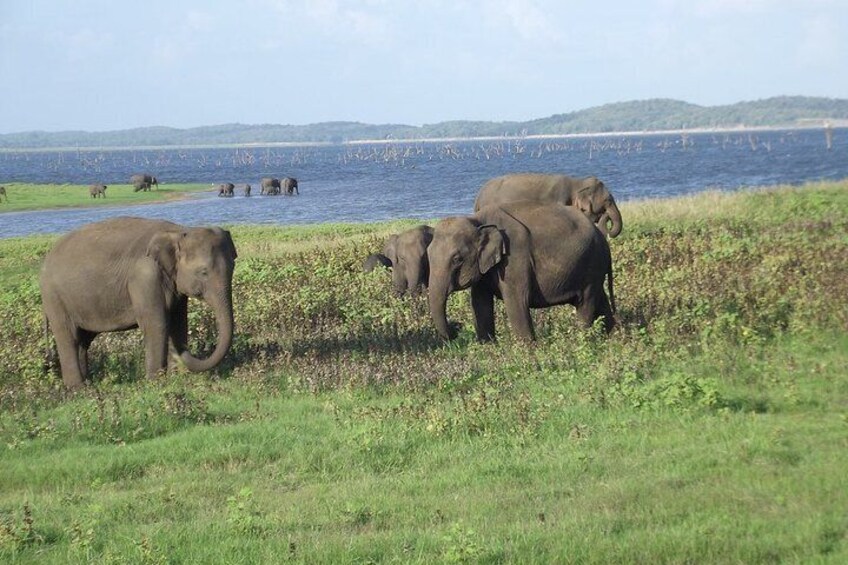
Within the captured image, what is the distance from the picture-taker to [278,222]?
186 ft

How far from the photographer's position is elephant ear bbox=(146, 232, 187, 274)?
1362cm

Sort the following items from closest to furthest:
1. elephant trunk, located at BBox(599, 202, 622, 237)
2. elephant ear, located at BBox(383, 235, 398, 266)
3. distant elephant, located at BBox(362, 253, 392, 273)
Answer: elephant ear, located at BBox(383, 235, 398, 266), distant elephant, located at BBox(362, 253, 392, 273), elephant trunk, located at BBox(599, 202, 622, 237)

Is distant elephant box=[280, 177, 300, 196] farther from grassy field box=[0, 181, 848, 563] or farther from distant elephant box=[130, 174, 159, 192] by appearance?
grassy field box=[0, 181, 848, 563]

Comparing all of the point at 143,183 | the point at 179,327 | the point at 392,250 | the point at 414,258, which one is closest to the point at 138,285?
the point at 179,327

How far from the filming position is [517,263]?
47.2ft

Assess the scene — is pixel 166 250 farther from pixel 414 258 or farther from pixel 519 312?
pixel 414 258

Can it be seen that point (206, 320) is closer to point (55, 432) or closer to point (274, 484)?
point (55, 432)

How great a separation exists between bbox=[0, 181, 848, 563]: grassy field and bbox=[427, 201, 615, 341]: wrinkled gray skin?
48 cm

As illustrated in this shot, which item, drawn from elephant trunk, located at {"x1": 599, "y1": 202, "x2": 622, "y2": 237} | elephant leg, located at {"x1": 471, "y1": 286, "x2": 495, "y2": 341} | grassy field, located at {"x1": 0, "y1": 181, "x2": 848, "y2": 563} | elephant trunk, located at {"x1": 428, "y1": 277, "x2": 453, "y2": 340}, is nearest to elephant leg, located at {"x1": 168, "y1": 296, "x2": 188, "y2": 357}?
grassy field, located at {"x1": 0, "y1": 181, "x2": 848, "y2": 563}

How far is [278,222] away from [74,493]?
48.1m

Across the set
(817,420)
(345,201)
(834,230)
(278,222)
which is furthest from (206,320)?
(345,201)

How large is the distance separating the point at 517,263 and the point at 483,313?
888mm

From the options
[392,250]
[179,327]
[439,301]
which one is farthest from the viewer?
[392,250]

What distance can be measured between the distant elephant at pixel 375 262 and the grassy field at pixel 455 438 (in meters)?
4.84
